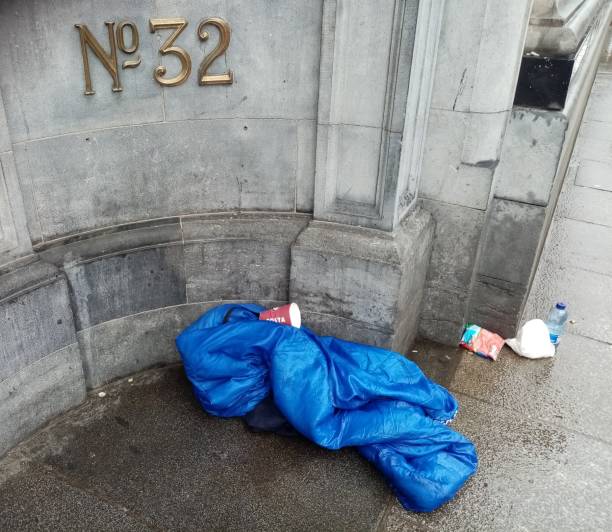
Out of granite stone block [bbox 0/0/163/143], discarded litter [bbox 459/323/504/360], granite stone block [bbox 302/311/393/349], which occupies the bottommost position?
discarded litter [bbox 459/323/504/360]

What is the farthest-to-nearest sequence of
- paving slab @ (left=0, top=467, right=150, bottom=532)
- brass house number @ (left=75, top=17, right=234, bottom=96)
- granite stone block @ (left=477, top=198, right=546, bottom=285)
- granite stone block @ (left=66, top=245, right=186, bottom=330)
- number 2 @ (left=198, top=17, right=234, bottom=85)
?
granite stone block @ (left=477, top=198, right=546, bottom=285) < granite stone block @ (left=66, top=245, right=186, bottom=330) < number 2 @ (left=198, top=17, right=234, bottom=85) < brass house number @ (left=75, top=17, right=234, bottom=96) < paving slab @ (left=0, top=467, right=150, bottom=532)

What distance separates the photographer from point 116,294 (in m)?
3.88

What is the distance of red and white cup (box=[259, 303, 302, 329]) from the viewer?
3.90m

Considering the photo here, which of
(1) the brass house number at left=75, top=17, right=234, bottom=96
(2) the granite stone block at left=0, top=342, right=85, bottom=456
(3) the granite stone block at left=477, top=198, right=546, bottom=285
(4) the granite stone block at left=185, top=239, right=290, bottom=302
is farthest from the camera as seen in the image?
(3) the granite stone block at left=477, top=198, right=546, bottom=285

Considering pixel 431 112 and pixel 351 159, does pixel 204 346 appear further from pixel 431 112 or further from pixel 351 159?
pixel 431 112

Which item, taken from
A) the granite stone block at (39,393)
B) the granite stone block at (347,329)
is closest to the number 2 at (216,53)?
the granite stone block at (347,329)

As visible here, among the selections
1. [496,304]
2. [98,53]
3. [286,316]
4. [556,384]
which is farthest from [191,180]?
[556,384]

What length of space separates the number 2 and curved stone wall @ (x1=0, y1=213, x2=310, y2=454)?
0.89m

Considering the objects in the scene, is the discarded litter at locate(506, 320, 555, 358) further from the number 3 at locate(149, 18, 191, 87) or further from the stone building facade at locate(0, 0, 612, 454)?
the number 3 at locate(149, 18, 191, 87)

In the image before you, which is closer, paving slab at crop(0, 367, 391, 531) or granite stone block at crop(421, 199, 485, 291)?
paving slab at crop(0, 367, 391, 531)

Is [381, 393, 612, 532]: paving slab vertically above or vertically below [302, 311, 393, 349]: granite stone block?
below

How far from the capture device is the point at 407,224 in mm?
4105

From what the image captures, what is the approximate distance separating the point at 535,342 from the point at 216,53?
2.97 m

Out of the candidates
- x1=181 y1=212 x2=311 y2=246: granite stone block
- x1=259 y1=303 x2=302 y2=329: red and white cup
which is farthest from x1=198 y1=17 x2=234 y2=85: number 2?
x1=259 y1=303 x2=302 y2=329: red and white cup
